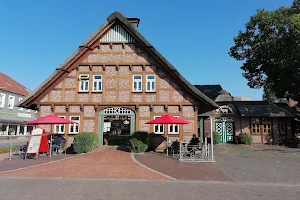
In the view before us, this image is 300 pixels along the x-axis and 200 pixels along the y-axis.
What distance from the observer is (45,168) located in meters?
8.97

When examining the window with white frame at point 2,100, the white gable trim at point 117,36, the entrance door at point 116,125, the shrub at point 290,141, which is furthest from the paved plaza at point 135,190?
the window with white frame at point 2,100

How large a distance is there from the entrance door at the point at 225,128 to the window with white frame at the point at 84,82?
15.2m

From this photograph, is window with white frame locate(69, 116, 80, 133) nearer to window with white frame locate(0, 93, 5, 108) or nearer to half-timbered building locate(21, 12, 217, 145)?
half-timbered building locate(21, 12, 217, 145)

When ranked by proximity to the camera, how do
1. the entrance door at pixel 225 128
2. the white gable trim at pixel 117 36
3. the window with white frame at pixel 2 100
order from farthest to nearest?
the window with white frame at pixel 2 100
the entrance door at pixel 225 128
the white gable trim at pixel 117 36

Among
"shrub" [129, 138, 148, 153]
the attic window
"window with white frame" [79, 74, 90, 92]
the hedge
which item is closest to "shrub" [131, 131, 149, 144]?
the hedge

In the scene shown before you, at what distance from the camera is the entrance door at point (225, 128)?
25203mm

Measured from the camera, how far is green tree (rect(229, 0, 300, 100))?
19531 mm

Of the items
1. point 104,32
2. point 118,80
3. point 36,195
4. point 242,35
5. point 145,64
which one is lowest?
point 36,195

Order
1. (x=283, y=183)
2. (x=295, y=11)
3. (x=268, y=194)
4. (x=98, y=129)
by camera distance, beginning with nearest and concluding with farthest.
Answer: (x=268, y=194)
(x=283, y=183)
(x=98, y=129)
(x=295, y=11)

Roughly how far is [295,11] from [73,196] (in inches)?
913

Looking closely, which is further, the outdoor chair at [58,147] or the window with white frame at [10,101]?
the window with white frame at [10,101]

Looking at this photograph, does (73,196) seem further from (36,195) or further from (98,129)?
(98,129)

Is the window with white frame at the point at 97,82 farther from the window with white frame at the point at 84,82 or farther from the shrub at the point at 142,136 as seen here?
the shrub at the point at 142,136

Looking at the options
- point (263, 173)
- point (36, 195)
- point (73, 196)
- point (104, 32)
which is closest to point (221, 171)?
point (263, 173)
